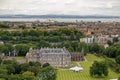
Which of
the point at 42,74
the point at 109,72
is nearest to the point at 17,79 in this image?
the point at 42,74

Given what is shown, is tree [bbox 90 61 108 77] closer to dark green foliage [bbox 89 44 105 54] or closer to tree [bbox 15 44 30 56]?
tree [bbox 15 44 30 56]

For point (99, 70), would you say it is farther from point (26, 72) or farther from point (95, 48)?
point (95, 48)

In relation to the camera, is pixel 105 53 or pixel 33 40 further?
pixel 33 40

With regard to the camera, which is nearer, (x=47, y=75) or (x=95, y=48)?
(x=47, y=75)

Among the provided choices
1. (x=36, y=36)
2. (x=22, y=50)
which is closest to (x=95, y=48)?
(x=22, y=50)

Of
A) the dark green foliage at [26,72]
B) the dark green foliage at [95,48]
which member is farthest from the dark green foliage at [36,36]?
the dark green foliage at [26,72]

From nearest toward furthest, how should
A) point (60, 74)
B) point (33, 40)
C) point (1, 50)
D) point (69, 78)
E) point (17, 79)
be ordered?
1. point (17, 79)
2. point (69, 78)
3. point (60, 74)
4. point (1, 50)
5. point (33, 40)

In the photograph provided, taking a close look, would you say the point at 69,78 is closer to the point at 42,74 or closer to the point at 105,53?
the point at 42,74

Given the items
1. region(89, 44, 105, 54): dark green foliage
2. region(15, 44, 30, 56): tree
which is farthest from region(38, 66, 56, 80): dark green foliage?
region(89, 44, 105, 54): dark green foliage

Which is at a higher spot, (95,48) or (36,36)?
(95,48)

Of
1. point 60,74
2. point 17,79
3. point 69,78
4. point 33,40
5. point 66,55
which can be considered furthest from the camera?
point 33,40
